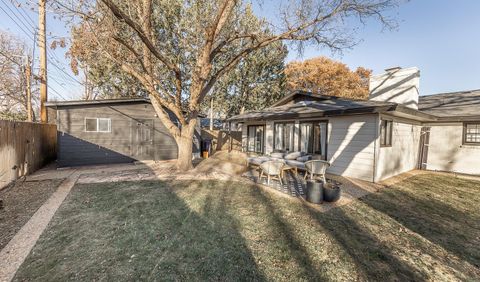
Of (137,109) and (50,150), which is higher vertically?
(137,109)

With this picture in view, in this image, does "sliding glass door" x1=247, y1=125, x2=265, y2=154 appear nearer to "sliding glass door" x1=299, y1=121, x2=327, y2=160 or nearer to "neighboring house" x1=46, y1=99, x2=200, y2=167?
"sliding glass door" x1=299, y1=121, x2=327, y2=160

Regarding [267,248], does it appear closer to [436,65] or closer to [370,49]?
[370,49]

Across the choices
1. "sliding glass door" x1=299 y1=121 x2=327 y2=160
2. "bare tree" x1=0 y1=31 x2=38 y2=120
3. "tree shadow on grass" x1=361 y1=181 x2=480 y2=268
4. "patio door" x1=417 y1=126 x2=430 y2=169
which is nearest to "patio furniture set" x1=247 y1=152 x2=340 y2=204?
"sliding glass door" x1=299 y1=121 x2=327 y2=160

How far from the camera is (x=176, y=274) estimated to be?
2270 mm

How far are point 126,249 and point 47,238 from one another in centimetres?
142

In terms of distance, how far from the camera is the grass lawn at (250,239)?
2.37 m

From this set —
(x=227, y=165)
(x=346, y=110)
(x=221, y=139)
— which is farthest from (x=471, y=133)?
(x=221, y=139)

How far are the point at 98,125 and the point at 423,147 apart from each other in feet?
53.4

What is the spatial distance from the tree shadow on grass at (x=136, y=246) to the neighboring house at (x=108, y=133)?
19.0 feet

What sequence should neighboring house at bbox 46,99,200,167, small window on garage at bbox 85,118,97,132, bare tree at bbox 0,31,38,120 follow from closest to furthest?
1. neighboring house at bbox 46,99,200,167
2. small window on garage at bbox 85,118,97,132
3. bare tree at bbox 0,31,38,120

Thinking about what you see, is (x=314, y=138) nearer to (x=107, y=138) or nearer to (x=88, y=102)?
(x=107, y=138)

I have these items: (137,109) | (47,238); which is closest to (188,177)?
(47,238)

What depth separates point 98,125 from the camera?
9273 mm

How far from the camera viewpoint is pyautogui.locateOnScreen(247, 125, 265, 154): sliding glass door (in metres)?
11.6
